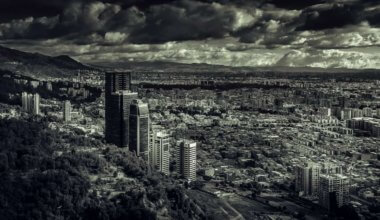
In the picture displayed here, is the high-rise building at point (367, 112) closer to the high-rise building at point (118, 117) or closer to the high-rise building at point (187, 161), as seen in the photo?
the high-rise building at point (187, 161)

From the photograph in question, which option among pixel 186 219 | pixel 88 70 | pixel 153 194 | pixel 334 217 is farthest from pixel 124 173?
pixel 88 70

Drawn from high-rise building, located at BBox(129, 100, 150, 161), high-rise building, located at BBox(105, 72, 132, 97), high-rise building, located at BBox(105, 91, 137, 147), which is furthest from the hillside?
high-rise building, located at BBox(105, 72, 132, 97)

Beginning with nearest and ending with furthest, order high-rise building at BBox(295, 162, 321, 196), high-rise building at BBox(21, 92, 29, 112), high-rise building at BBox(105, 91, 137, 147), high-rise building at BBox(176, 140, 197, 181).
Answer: high-rise building at BBox(295, 162, 321, 196) < high-rise building at BBox(176, 140, 197, 181) < high-rise building at BBox(105, 91, 137, 147) < high-rise building at BBox(21, 92, 29, 112)

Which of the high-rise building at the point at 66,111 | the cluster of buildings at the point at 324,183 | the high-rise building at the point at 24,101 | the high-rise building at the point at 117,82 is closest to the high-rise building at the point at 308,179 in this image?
the cluster of buildings at the point at 324,183

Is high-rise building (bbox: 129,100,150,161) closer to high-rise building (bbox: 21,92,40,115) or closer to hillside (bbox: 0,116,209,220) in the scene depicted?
hillside (bbox: 0,116,209,220)

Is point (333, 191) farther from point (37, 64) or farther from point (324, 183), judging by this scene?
point (37, 64)

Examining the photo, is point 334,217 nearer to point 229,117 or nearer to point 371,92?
point 371,92

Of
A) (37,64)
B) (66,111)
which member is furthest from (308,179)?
(37,64)
